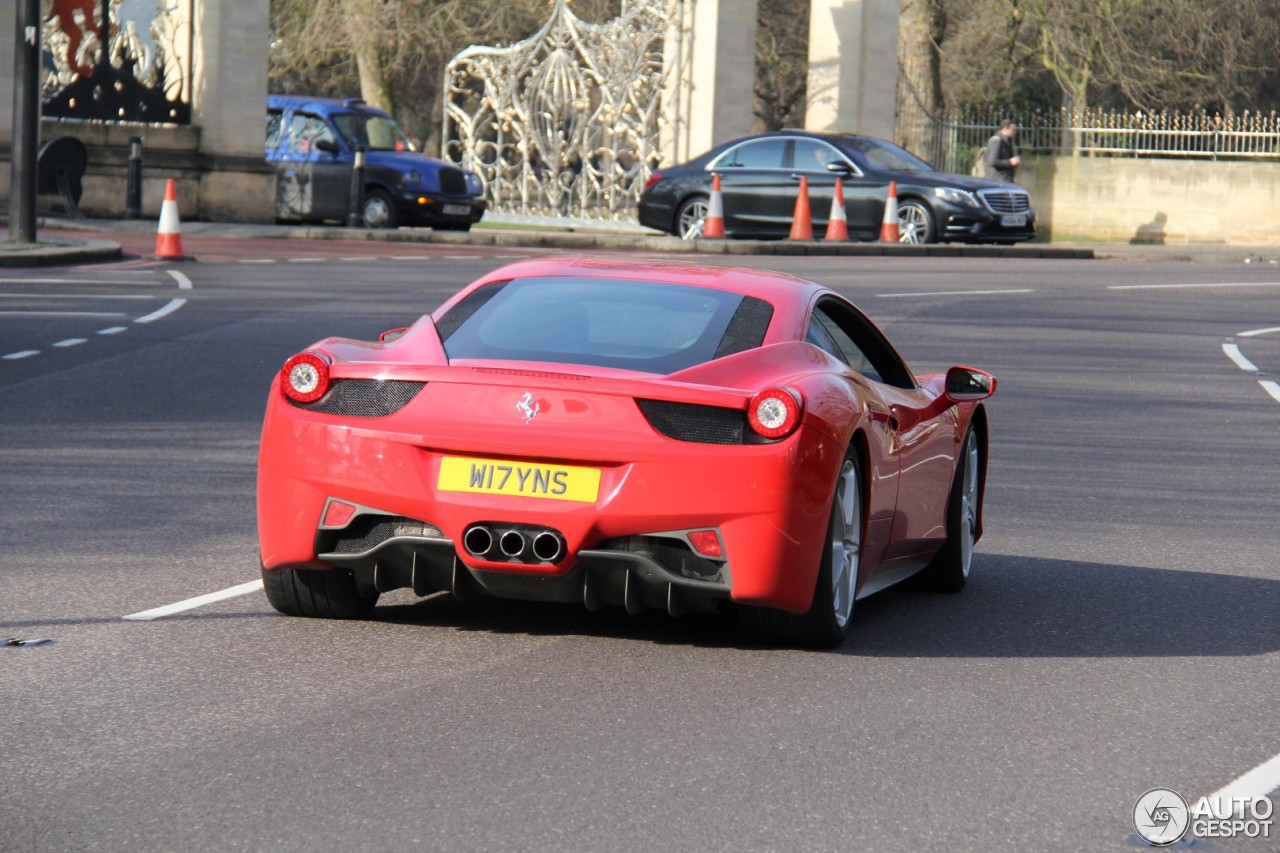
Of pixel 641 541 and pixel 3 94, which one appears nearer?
pixel 641 541

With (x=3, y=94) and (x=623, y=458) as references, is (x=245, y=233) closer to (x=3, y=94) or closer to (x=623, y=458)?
(x=3, y=94)

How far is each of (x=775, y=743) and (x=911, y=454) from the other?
2.22 meters

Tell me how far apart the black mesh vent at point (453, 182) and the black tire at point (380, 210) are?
80 cm

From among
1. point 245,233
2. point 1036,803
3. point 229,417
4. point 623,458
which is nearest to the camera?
point 1036,803

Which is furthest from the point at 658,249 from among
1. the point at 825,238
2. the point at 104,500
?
the point at 104,500

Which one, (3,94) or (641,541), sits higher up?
(3,94)

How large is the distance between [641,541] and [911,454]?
5.08 feet

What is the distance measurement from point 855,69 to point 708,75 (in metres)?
3.09

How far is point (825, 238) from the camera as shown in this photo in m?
30.8

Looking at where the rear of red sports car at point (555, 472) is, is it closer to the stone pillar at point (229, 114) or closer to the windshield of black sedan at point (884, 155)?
the windshield of black sedan at point (884, 155)

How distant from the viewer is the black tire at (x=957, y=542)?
26.0ft

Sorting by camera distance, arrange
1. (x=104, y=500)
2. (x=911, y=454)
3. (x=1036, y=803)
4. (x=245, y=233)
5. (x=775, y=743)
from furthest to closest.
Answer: (x=245, y=233)
(x=104, y=500)
(x=911, y=454)
(x=775, y=743)
(x=1036, y=803)

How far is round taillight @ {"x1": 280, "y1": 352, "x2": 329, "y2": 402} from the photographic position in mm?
6500

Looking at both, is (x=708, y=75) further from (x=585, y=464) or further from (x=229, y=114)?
(x=585, y=464)
